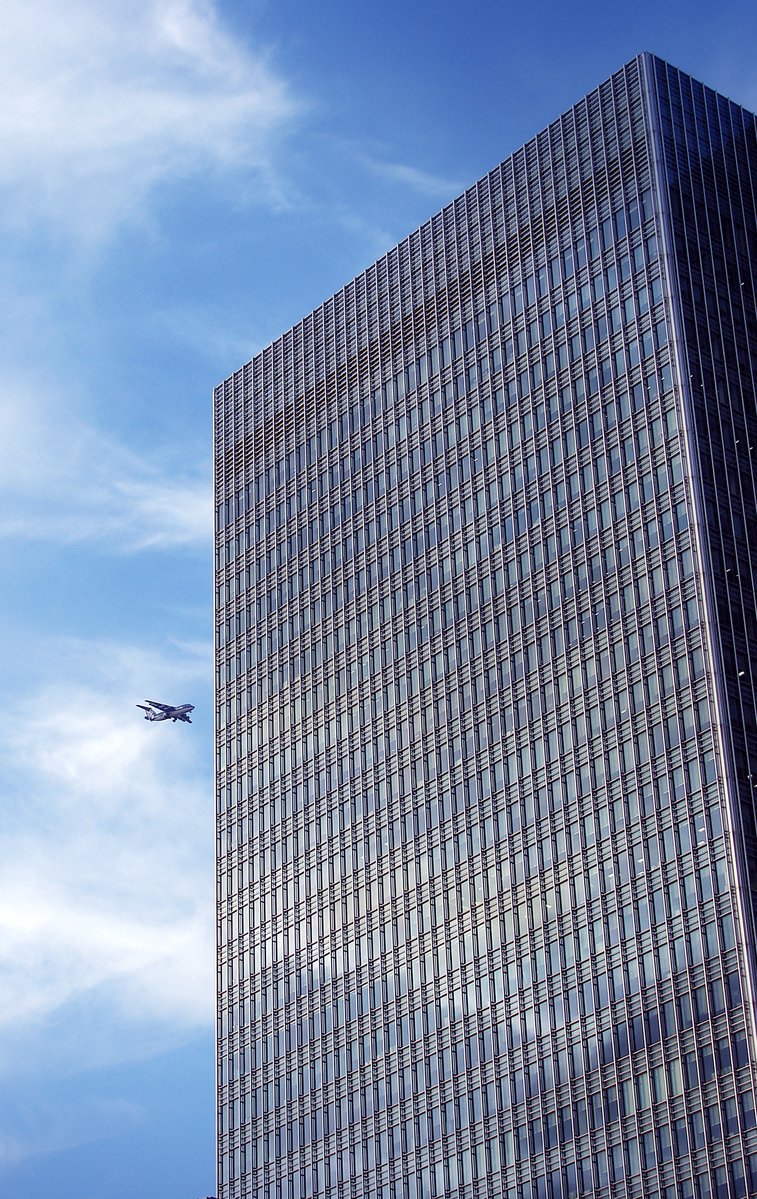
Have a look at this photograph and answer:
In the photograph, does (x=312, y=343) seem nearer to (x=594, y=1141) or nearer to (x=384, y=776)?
(x=384, y=776)

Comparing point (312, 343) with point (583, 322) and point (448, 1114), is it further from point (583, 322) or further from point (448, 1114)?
point (448, 1114)

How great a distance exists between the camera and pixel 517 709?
15938 cm

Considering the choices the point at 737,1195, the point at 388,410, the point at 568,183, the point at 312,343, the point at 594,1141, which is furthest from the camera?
the point at 312,343

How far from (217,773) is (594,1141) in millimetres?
65051

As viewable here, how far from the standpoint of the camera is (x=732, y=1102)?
428 ft

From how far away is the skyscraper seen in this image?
140 meters

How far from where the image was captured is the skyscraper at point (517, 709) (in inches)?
5522

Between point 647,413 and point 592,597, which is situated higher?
point 647,413

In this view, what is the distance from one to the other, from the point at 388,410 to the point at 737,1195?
255ft

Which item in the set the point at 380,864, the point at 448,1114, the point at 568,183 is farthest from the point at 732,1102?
the point at 568,183

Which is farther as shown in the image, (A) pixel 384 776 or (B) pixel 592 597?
(A) pixel 384 776

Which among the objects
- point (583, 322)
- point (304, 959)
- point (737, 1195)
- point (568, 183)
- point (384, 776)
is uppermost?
point (568, 183)

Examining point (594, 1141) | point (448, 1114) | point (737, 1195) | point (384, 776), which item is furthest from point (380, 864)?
point (737, 1195)

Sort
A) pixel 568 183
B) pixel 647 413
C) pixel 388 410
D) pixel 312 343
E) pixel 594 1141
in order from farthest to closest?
pixel 312 343
pixel 388 410
pixel 568 183
pixel 647 413
pixel 594 1141
